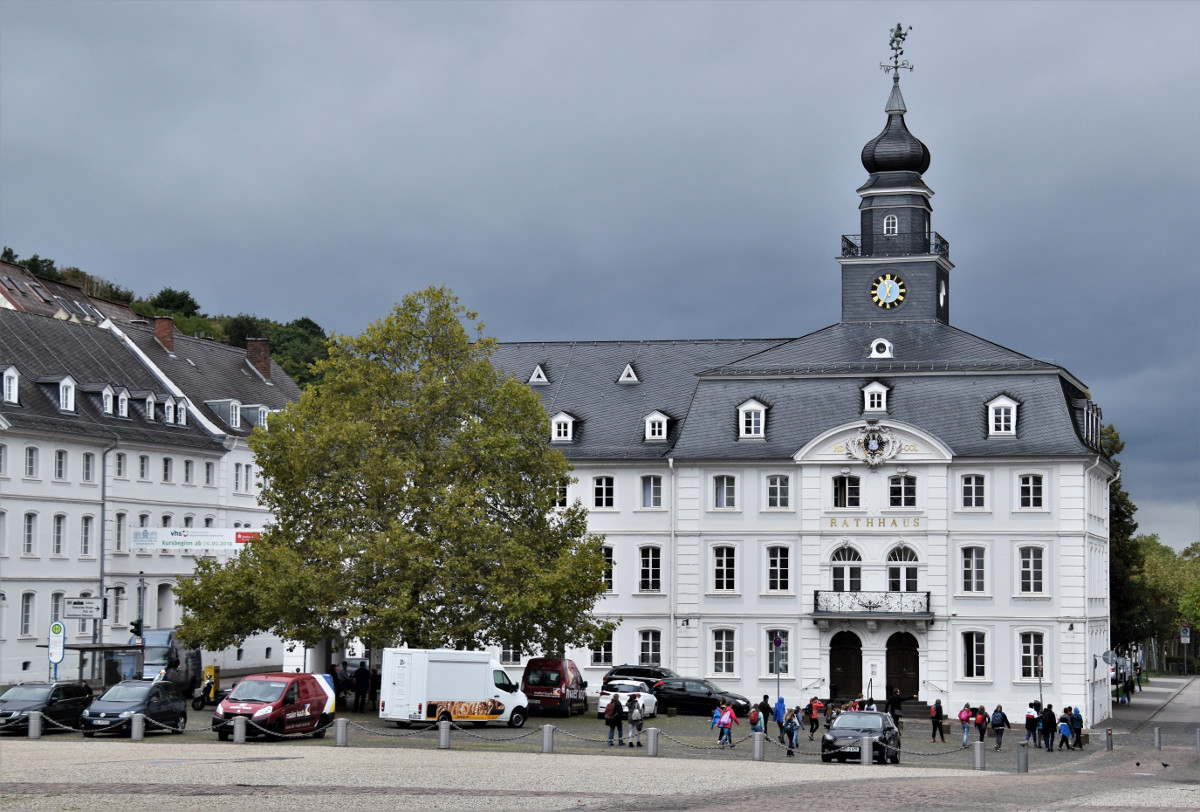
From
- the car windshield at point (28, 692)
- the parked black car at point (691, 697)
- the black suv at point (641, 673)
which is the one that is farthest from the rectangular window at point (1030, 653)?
the car windshield at point (28, 692)

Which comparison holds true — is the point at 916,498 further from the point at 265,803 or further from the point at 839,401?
the point at 265,803

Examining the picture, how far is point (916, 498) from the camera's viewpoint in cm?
6366

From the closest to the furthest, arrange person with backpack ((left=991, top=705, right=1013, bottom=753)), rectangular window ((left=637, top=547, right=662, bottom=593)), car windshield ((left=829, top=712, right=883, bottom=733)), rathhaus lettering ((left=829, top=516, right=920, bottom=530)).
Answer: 1. car windshield ((left=829, top=712, right=883, bottom=733))
2. person with backpack ((left=991, top=705, right=1013, bottom=753))
3. rathhaus lettering ((left=829, top=516, right=920, bottom=530))
4. rectangular window ((left=637, top=547, right=662, bottom=593))

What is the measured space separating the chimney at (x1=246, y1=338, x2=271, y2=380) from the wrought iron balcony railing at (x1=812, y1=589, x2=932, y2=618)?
37864 millimetres

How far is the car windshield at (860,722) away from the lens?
42438mm

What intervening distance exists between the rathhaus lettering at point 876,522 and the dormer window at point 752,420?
14.9ft

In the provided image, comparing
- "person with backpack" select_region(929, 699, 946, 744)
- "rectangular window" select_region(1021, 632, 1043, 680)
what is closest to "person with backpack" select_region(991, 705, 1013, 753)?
"person with backpack" select_region(929, 699, 946, 744)

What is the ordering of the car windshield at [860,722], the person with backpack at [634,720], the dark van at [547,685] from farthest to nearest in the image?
the dark van at [547,685] < the person with backpack at [634,720] < the car windshield at [860,722]

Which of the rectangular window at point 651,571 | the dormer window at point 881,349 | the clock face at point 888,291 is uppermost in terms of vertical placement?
the clock face at point 888,291

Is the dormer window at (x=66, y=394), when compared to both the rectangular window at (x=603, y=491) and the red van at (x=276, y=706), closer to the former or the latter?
the rectangular window at (x=603, y=491)

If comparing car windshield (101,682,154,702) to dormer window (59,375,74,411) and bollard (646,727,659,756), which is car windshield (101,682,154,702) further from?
dormer window (59,375,74,411)

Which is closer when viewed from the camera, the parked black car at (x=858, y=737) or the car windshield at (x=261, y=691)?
the car windshield at (x=261, y=691)

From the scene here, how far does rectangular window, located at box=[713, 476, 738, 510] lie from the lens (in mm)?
65875

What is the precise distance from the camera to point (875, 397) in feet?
211
